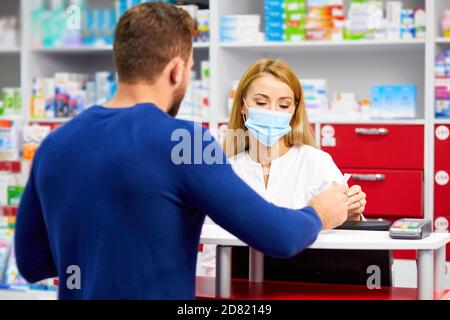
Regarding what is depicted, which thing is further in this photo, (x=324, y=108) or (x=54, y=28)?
(x=54, y=28)

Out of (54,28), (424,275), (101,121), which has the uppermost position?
(54,28)

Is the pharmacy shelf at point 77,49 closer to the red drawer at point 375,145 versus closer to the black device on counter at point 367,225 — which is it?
the red drawer at point 375,145

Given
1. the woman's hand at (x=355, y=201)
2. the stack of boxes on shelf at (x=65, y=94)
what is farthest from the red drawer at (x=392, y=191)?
the woman's hand at (x=355, y=201)

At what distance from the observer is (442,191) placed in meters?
4.30

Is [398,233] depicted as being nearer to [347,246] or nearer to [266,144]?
[347,246]

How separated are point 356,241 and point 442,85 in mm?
2513

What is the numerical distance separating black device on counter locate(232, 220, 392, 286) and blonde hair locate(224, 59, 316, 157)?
802 millimetres

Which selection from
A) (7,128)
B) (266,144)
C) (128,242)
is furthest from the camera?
(7,128)

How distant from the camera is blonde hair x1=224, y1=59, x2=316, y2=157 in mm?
3077

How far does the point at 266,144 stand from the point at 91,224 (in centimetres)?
155

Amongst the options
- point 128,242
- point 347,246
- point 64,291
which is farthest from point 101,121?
point 347,246

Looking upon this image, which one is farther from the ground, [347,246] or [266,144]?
[266,144]

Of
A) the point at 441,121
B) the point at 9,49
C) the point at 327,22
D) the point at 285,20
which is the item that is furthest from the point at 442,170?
the point at 9,49

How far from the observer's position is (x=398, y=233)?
6.88 feet
